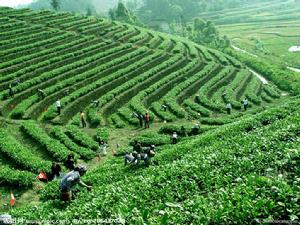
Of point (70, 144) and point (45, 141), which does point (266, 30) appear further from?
point (45, 141)

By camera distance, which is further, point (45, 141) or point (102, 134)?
point (102, 134)

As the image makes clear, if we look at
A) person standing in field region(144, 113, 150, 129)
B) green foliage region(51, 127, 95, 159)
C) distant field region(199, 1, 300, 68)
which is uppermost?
green foliage region(51, 127, 95, 159)

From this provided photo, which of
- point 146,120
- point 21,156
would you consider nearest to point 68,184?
point 21,156

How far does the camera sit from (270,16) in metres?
178

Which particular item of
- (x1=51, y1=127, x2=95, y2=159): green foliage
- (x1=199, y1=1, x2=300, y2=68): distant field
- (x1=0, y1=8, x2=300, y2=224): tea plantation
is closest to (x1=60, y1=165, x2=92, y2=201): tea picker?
(x1=0, y1=8, x2=300, y2=224): tea plantation

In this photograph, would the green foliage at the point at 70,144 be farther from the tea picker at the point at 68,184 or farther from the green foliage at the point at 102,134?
the tea picker at the point at 68,184

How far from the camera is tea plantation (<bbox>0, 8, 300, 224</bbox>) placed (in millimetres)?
14062

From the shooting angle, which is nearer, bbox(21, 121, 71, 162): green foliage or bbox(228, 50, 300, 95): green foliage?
bbox(21, 121, 71, 162): green foliage

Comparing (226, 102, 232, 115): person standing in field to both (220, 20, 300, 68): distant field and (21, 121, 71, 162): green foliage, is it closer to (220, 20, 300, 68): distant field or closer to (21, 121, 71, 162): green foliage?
(21, 121, 71, 162): green foliage

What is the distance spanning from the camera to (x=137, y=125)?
41.8m

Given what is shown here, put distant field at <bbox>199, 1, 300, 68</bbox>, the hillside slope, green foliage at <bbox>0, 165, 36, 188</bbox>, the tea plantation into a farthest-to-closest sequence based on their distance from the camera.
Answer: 1. distant field at <bbox>199, 1, 300, 68</bbox>
2. the hillside slope
3. green foliage at <bbox>0, 165, 36, 188</bbox>
4. the tea plantation

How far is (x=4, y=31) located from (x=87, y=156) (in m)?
44.5

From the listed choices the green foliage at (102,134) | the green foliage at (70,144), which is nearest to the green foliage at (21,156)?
the green foliage at (70,144)

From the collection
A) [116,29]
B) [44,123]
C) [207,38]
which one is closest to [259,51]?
[207,38]
